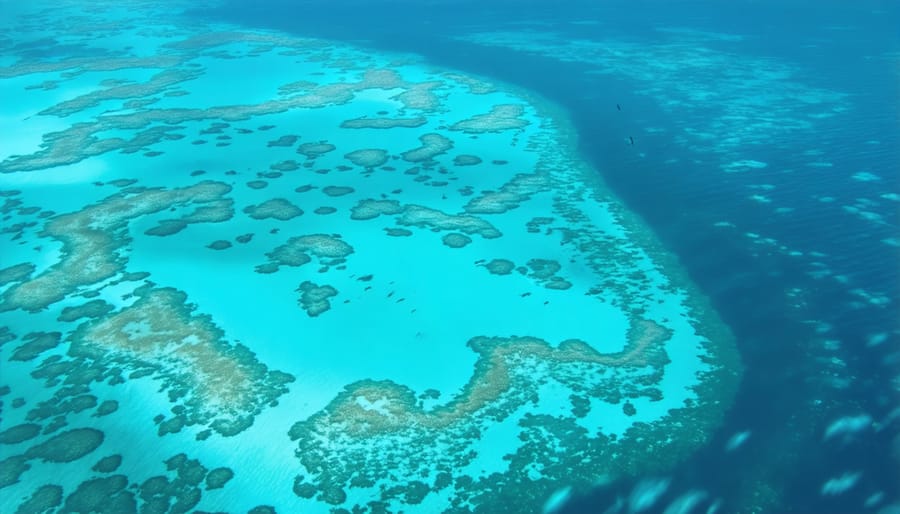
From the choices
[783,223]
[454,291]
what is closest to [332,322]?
[454,291]

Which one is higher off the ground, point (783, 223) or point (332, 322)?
point (783, 223)

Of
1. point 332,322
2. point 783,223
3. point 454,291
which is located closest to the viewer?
point 332,322

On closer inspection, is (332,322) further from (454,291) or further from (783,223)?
(783,223)

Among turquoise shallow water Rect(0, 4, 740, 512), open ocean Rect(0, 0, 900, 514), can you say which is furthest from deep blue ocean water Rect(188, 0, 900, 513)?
turquoise shallow water Rect(0, 4, 740, 512)

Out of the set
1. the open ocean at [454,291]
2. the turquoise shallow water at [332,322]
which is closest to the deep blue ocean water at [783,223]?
the open ocean at [454,291]

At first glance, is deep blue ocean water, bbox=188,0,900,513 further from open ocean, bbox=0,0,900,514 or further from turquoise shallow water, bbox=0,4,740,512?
turquoise shallow water, bbox=0,4,740,512

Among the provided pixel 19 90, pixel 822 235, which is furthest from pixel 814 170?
pixel 19 90

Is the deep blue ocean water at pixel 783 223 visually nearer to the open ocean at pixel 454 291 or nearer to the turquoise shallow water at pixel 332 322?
the open ocean at pixel 454 291
